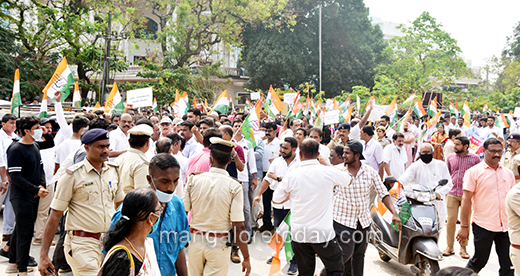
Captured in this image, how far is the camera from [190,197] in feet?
12.8

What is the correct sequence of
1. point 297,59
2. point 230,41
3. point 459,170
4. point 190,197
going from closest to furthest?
point 190,197
point 459,170
point 230,41
point 297,59

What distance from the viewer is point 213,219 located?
3.82 meters

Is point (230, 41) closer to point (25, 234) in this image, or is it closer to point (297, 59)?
point (297, 59)

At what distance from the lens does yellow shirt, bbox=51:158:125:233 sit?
347 centimetres

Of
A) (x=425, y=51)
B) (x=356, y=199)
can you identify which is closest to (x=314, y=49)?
(x=425, y=51)

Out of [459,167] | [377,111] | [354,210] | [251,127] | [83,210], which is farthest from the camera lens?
[377,111]

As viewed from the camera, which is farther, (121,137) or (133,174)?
(121,137)

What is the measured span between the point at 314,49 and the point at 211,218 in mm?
36285

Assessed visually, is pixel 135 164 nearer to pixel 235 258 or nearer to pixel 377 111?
pixel 235 258

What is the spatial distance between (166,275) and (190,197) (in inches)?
36.7

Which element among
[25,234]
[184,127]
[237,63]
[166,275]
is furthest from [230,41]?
[166,275]


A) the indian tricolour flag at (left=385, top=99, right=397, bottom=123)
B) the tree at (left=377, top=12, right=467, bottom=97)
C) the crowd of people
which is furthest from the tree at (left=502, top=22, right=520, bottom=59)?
the crowd of people

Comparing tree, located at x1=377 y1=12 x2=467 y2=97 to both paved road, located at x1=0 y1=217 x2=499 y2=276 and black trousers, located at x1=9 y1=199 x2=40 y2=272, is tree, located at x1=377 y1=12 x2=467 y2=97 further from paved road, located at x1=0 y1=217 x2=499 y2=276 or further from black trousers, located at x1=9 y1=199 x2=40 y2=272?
black trousers, located at x1=9 y1=199 x2=40 y2=272

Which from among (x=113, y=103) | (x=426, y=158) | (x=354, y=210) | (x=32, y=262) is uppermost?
(x=113, y=103)
